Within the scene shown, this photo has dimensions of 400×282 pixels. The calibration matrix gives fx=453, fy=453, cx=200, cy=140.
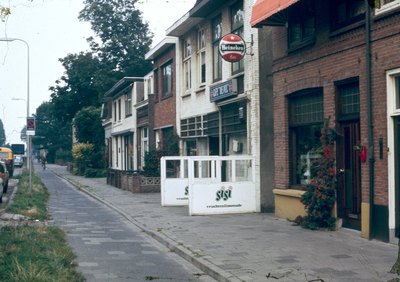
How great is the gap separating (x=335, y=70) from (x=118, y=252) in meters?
6.03

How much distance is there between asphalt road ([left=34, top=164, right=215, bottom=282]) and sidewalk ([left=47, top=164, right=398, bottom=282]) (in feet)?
0.86

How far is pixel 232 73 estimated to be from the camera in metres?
15.1

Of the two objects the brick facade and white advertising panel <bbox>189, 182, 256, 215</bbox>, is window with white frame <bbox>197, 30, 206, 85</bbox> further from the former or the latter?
white advertising panel <bbox>189, 182, 256, 215</bbox>

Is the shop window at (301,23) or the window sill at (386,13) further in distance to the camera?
the shop window at (301,23)

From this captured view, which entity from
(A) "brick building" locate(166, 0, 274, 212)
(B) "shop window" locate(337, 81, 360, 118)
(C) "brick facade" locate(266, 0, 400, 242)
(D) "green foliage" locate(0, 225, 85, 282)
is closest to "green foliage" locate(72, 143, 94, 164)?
(A) "brick building" locate(166, 0, 274, 212)

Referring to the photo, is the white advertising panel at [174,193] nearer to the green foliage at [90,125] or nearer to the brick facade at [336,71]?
the brick facade at [336,71]

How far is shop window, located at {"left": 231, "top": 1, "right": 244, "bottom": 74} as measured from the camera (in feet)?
47.7

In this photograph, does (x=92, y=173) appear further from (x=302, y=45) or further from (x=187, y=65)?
(x=302, y=45)

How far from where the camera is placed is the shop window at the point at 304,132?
11.0 metres

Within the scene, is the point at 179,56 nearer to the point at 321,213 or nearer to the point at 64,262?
the point at 321,213

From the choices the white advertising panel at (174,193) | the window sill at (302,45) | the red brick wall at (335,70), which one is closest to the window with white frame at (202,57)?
the white advertising panel at (174,193)

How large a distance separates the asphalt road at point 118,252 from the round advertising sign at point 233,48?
5.66m

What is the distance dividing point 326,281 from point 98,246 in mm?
4607

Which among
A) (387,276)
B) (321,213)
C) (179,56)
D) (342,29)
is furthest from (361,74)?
(179,56)
